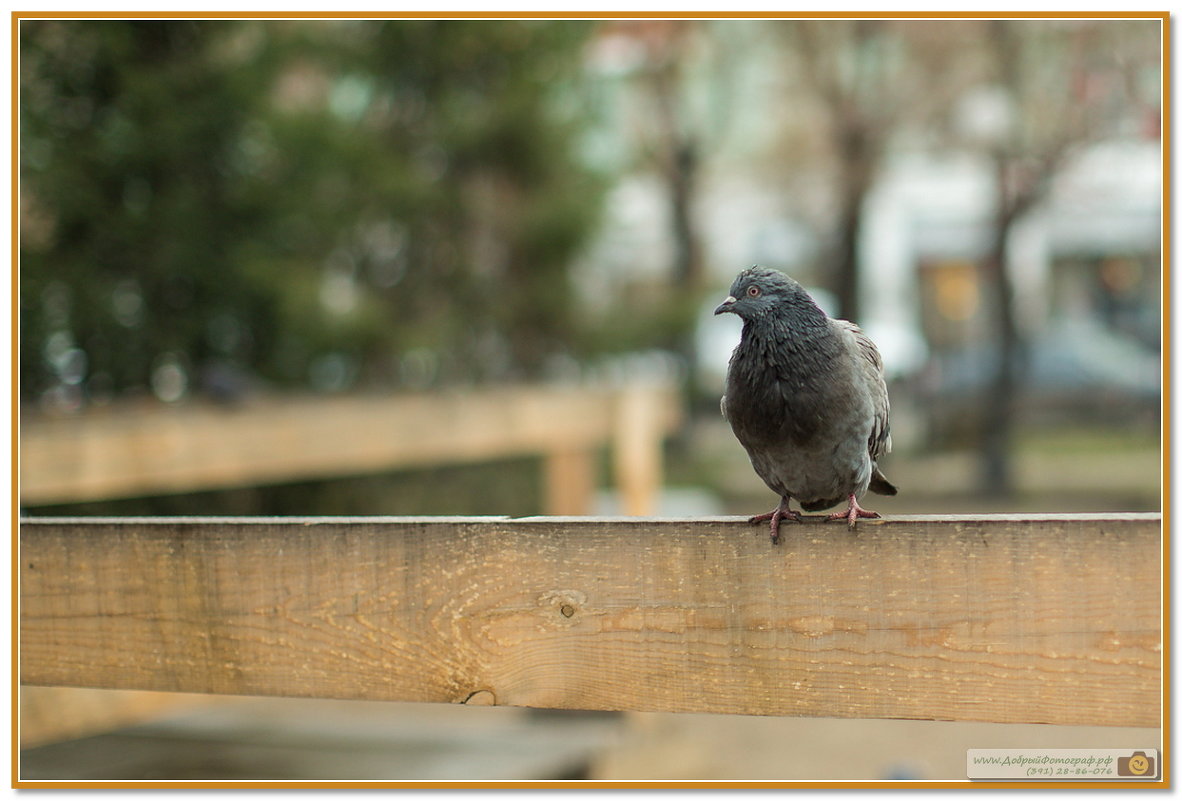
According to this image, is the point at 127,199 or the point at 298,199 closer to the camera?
the point at 127,199

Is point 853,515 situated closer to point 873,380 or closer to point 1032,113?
point 873,380

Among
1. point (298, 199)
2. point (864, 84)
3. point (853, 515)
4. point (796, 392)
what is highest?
point (864, 84)

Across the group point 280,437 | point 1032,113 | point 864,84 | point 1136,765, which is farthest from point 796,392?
point 864,84

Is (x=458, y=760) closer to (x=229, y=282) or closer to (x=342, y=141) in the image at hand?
(x=229, y=282)

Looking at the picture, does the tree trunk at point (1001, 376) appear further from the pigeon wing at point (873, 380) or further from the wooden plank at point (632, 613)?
the wooden plank at point (632, 613)

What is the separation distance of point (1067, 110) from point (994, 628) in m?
9.06

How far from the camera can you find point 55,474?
303cm

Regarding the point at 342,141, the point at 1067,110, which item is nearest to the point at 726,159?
the point at 1067,110

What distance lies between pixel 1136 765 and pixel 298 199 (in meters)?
4.54

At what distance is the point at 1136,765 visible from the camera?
71.7 inches

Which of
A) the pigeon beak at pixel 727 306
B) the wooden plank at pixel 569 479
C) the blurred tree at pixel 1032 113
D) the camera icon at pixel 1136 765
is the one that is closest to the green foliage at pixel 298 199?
the wooden plank at pixel 569 479

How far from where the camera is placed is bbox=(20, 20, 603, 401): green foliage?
4.64 m

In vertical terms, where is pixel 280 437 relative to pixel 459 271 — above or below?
below

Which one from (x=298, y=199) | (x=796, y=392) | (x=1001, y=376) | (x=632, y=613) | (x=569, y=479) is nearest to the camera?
(x=632, y=613)
